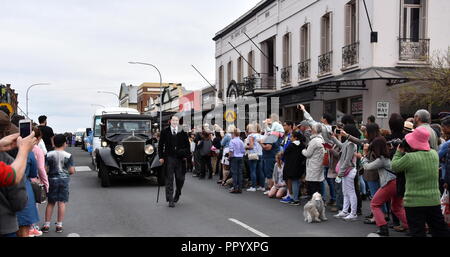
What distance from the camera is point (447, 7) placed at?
20.0 meters

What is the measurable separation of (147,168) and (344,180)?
699 cm

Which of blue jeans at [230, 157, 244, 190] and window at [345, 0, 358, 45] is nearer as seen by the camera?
blue jeans at [230, 157, 244, 190]

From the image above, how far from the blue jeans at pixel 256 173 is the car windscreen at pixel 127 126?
15.3 feet

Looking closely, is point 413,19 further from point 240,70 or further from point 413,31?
point 240,70

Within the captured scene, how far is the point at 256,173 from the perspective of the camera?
13852 mm

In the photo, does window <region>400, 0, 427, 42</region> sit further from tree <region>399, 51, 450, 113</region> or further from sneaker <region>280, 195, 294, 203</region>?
sneaker <region>280, 195, 294, 203</region>

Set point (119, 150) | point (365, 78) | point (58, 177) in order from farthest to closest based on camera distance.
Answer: point (365, 78) < point (119, 150) < point (58, 177)

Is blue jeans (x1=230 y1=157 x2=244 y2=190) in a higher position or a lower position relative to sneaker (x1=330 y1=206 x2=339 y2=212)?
higher

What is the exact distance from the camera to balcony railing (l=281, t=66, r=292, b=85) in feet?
93.9

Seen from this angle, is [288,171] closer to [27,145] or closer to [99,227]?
[99,227]

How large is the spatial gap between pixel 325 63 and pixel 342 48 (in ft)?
5.70

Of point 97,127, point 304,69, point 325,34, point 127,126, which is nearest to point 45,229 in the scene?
point 127,126

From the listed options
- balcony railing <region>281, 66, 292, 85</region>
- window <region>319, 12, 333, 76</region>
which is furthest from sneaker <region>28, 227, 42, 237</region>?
balcony railing <region>281, 66, 292, 85</region>

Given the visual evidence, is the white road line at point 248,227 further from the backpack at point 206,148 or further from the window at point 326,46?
the window at point 326,46
